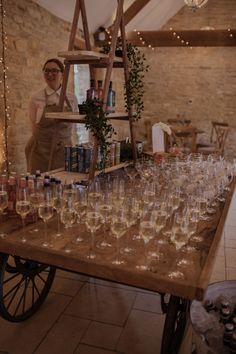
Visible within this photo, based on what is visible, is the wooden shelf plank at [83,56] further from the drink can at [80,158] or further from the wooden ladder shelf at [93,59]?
the drink can at [80,158]

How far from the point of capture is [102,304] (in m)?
2.51

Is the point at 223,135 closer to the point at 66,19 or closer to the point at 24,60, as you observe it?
the point at 66,19

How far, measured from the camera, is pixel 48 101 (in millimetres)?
3459

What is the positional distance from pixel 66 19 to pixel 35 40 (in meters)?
1.08

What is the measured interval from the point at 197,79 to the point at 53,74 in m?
6.38

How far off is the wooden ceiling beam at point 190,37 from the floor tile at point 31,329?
6605mm

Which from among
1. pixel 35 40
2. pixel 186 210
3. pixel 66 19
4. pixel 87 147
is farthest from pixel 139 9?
pixel 186 210

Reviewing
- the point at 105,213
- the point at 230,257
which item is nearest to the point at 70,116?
the point at 105,213

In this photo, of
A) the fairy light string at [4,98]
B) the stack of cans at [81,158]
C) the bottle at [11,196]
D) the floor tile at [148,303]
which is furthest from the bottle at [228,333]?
the fairy light string at [4,98]

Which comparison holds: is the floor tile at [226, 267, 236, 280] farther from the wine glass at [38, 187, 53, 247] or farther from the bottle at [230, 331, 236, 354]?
the wine glass at [38, 187, 53, 247]

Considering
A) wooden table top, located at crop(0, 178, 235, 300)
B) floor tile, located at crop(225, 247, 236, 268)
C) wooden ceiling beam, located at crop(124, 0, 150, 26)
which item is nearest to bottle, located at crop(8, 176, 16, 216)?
wooden table top, located at crop(0, 178, 235, 300)

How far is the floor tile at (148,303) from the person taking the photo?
2.48 metres

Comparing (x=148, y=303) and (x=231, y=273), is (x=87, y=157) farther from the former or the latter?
(x=231, y=273)

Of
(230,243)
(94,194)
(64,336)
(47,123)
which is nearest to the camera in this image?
(94,194)
